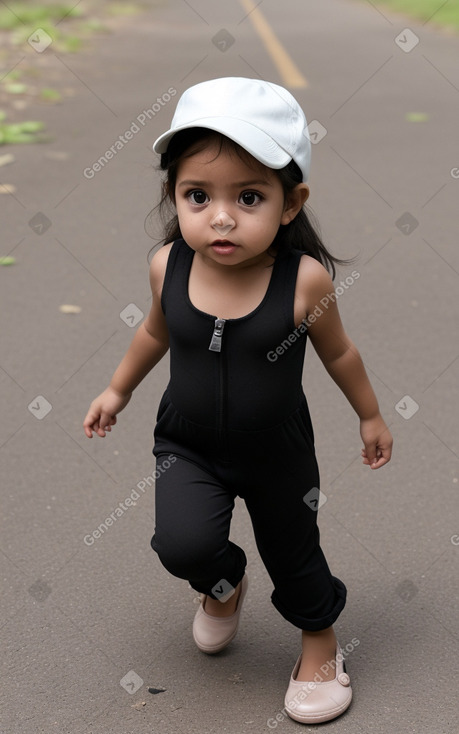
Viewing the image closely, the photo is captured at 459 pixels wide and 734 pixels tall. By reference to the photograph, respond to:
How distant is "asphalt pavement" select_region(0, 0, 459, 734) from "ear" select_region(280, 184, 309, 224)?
0.42m

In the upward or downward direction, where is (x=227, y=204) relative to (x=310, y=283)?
upward

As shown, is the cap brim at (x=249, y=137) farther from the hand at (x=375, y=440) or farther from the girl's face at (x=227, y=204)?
the hand at (x=375, y=440)

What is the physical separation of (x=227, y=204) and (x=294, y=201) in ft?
0.62

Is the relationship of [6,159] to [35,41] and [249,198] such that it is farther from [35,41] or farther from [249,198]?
[249,198]

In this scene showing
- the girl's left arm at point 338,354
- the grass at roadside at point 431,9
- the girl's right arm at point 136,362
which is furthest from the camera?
the grass at roadside at point 431,9

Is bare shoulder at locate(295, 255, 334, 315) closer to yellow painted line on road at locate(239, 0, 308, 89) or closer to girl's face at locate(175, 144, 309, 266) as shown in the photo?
girl's face at locate(175, 144, 309, 266)

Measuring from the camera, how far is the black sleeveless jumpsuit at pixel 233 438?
2527mm

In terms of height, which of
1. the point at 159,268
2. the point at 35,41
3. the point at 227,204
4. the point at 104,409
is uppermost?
the point at 35,41

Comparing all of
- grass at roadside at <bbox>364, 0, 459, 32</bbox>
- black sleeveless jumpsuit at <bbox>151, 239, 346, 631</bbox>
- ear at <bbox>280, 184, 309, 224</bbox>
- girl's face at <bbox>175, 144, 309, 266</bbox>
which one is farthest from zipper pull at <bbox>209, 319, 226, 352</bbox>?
grass at roadside at <bbox>364, 0, 459, 32</bbox>

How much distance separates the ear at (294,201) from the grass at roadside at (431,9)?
12.5 m

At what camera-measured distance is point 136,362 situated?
2848mm

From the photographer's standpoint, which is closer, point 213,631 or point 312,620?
point 312,620

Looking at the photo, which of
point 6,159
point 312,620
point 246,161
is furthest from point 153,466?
point 6,159

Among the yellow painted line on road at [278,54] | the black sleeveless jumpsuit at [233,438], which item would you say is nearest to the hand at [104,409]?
the black sleeveless jumpsuit at [233,438]
